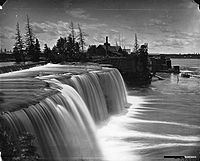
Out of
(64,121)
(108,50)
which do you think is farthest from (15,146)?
(108,50)

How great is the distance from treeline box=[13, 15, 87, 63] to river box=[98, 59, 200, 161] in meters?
1.18

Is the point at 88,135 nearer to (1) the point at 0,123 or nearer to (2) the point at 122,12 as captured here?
(1) the point at 0,123

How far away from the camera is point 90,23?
9.70 feet

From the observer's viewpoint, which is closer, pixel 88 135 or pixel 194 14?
pixel 194 14

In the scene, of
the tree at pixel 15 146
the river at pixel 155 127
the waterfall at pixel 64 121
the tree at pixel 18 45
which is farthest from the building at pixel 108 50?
the tree at pixel 15 146

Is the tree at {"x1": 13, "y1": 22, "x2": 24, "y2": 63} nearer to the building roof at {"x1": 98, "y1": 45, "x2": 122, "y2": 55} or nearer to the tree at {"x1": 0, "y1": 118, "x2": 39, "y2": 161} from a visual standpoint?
the building roof at {"x1": 98, "y1": 45, "x2": 122, "y2": 55}

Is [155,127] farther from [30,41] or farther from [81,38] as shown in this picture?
[30,41]

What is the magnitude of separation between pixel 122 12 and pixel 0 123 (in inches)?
62.5

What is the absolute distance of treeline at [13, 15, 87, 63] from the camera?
10.3ft

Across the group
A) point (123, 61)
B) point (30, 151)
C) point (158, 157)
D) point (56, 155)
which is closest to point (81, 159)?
point (56, 155)

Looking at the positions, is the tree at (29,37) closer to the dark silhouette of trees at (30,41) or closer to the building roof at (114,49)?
the dark silhouette of trees at (30,41)

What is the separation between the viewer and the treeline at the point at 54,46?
124 inches

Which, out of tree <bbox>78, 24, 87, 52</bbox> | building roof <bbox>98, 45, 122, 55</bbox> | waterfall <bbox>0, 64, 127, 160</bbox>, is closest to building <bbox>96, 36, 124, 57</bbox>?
building roof <bbox>98, 45, 122, 55</bbox>

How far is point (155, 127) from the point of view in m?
3.23
